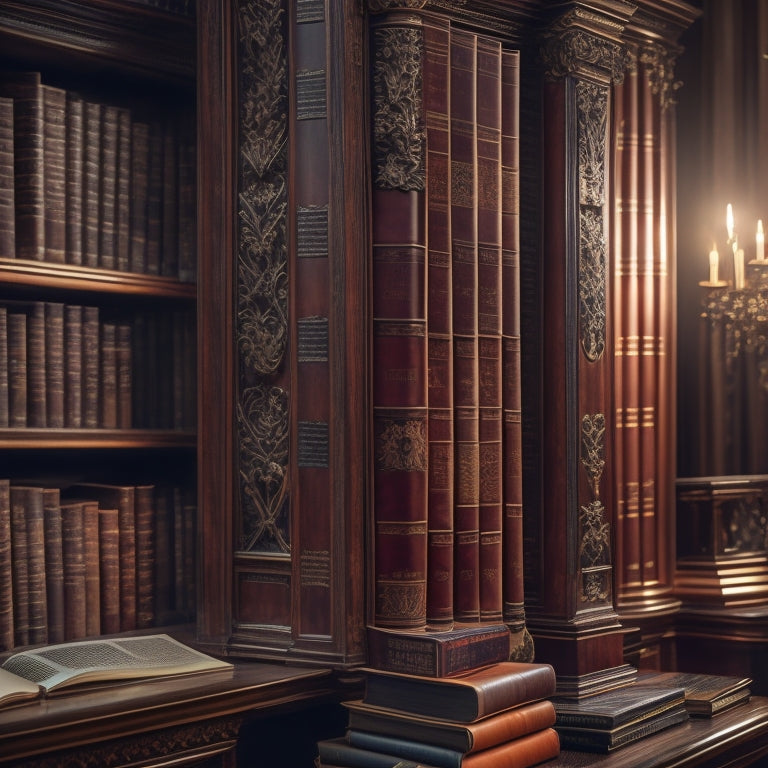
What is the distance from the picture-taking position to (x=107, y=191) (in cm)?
294

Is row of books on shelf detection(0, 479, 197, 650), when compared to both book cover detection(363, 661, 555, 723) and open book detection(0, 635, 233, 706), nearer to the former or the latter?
open book detection(0, 635, 233, 706)

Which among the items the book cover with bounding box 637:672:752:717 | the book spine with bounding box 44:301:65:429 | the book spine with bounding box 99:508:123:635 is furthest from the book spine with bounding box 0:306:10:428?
the book cover with bounding box 637:672:752:717

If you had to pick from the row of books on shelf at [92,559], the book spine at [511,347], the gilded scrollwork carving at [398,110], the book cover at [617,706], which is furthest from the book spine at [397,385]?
the row of books on shelf at [92,559]

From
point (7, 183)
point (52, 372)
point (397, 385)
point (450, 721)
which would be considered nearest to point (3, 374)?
point (52, 372)

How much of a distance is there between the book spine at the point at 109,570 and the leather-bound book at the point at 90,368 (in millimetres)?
223

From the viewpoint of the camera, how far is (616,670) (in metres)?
3.18

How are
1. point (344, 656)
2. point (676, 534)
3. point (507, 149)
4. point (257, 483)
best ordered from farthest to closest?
point (676, 534) → point (507, 149) → point (257, 483) → point (344, 656)

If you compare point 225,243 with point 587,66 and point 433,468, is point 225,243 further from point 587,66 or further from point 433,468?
point 587,66

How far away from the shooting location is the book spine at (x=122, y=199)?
9.73ft

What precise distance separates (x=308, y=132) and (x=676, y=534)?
70.4 inches

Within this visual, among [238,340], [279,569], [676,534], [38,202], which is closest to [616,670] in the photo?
[676,534]

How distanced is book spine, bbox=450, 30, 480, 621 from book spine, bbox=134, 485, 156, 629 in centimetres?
74

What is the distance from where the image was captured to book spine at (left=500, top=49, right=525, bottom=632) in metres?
2.98

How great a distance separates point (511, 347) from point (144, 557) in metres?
1.01
